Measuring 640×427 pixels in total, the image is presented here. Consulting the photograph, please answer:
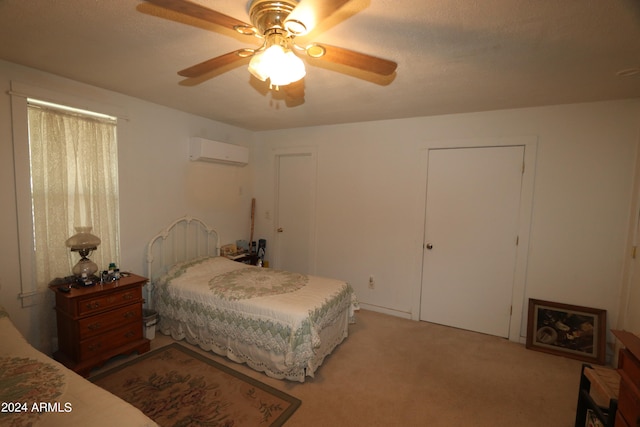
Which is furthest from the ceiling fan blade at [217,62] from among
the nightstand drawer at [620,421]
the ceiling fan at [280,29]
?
the nightstand drawer at [620,421]

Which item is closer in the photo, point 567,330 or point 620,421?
point 620,421

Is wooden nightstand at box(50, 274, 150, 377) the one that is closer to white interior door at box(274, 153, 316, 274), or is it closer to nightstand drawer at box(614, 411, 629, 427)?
white interior door at box(274, 153, 316, 274)

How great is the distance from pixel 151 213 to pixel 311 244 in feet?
6.62

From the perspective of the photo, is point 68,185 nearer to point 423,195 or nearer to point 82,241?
point 82,241

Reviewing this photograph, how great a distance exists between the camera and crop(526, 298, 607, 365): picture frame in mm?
2666

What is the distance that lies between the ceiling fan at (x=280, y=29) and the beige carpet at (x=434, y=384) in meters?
2.13

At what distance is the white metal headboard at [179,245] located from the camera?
3150 millimetres

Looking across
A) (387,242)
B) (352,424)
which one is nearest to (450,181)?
(387,242)

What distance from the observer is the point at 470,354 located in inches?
109

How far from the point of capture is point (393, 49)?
1.78 m

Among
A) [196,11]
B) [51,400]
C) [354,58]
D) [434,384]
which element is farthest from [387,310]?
[196,11]

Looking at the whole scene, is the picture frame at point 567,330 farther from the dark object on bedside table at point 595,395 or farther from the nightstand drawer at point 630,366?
the nightstand drawer at point 630,366

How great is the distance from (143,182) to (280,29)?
2.48 m

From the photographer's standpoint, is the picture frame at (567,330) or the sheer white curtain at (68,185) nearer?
the sheer white curtain at (68,185)
